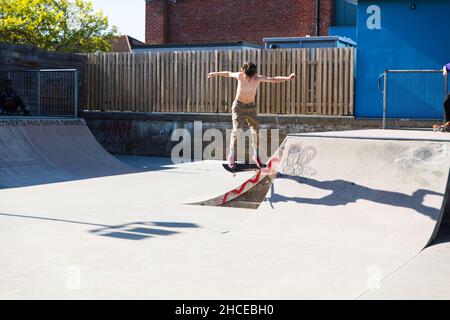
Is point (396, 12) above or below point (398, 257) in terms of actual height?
above

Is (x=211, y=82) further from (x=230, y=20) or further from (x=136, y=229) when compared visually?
(x=230, y=20)

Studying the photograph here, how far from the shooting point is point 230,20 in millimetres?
30828

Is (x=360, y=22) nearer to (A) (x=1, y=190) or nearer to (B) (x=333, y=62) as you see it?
(B) (x=333, y=62)

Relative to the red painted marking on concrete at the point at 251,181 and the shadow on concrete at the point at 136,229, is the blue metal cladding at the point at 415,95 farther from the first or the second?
the shadow on concrete at the point at 136,229

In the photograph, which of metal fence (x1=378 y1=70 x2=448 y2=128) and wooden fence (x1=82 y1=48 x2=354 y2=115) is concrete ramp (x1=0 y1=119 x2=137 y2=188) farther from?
metal fence (x1=378 y1=70 x2=448 y2=128)

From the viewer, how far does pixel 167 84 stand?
19203mm

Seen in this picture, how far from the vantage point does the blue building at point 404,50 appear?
1545 cm

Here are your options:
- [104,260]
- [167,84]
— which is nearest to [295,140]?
[104,260]

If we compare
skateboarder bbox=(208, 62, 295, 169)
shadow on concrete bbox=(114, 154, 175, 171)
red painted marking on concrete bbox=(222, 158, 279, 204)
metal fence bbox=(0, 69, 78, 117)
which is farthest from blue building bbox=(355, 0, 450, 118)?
metal fence bbox=(0, 69, 78, 117)

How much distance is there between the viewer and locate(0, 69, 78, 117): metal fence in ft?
60.0

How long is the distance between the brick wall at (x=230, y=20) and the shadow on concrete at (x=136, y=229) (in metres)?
20.7

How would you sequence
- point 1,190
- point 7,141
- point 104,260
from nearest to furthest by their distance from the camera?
point 104,260, point 1,190, point 7,141

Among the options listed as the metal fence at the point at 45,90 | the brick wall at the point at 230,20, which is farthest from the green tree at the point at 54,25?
the metal fence at the point at 45,90

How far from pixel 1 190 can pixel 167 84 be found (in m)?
8.27
